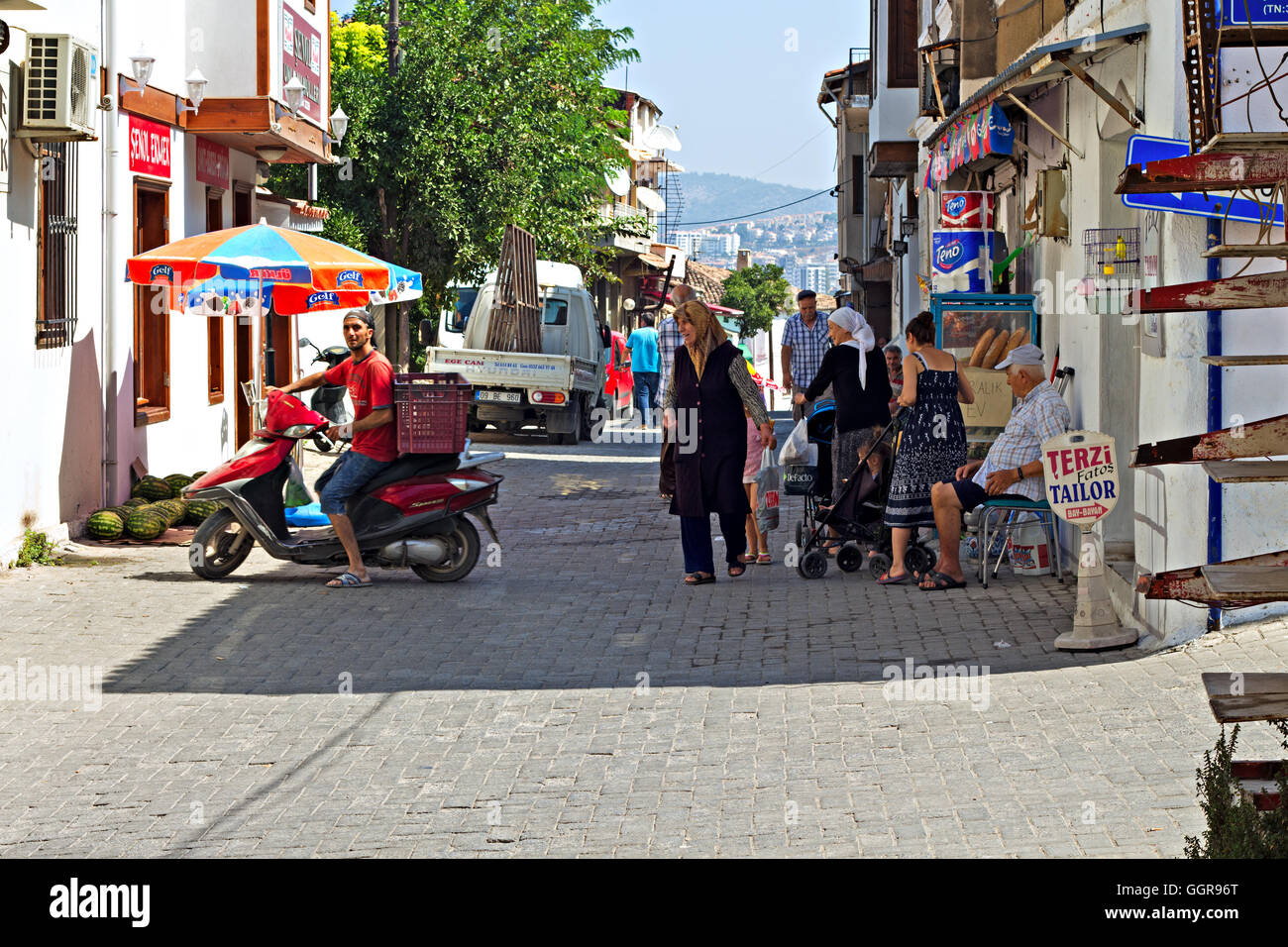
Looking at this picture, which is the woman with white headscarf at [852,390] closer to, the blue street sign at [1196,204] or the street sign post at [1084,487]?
the street sign post at [1084,487]

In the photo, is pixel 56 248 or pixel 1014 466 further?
pixel 56 248

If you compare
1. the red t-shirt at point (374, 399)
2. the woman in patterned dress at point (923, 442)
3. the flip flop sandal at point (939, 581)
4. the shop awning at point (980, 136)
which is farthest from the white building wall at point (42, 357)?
the shop awning at point (980, 136)

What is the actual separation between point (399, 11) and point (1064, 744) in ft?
91.0

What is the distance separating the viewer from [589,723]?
7.02 metres

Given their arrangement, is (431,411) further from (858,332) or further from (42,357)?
(42,357)

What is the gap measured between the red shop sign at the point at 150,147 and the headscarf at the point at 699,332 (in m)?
5.87

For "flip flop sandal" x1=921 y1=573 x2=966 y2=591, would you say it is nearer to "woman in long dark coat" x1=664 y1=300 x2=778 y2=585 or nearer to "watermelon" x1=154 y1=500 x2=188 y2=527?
"woman in long dark coat" x1=664 y1=300 x2=778 y2=585

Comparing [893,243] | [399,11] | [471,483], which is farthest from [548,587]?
[399,11]

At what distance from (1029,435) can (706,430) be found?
2.10 metres

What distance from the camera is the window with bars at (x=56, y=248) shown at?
12.1 m

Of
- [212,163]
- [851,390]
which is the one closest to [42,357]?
[212,163]

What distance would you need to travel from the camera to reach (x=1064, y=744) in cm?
646

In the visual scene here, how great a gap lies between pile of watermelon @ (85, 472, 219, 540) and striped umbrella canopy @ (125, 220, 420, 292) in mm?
1778
